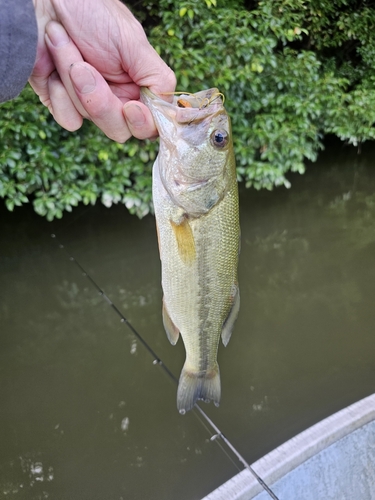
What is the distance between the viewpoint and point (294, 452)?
1866 millimetres

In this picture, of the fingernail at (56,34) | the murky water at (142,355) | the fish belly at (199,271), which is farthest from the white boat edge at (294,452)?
the fingernail at (56,34)

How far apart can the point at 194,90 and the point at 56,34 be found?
2.41m

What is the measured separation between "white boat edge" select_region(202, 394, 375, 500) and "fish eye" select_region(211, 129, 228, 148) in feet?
4.49

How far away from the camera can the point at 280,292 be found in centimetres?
378

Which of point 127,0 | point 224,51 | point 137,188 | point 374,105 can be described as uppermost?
point 127,0

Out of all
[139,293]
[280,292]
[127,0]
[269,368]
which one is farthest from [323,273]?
[127,0]

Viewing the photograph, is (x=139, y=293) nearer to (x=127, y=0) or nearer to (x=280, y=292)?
(x=280, y=292)

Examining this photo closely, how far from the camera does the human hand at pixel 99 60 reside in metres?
1.07

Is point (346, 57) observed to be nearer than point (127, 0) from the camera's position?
No

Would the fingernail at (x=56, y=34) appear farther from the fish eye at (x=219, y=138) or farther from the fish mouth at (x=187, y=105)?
the fish eye at (x=219, y=138)

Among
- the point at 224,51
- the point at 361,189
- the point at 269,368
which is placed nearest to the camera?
the point at 269,368

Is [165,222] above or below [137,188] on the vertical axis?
above

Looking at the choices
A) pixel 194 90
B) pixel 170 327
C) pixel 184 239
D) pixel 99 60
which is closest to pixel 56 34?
pixel 99 60

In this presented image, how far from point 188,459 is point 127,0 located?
374 cm
